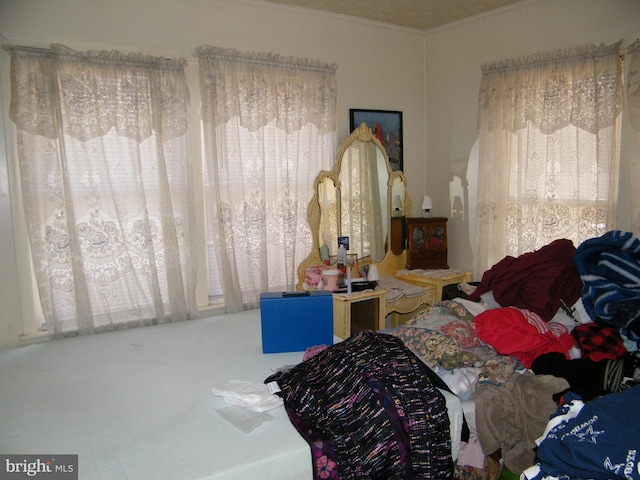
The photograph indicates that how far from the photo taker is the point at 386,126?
3990mm

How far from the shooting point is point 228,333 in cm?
289

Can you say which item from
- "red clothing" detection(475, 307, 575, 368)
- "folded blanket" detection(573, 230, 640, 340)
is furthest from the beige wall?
"red clothing" detection(475, 307, 575, 368)

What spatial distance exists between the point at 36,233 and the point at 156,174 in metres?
0.76

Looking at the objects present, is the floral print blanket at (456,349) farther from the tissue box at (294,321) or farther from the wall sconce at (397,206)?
the wall sconce at (397,206)

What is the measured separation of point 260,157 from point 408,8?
1.53 meters

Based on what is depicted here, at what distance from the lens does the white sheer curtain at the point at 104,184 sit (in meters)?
2.76

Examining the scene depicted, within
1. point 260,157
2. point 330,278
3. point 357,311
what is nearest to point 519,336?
point 357,311

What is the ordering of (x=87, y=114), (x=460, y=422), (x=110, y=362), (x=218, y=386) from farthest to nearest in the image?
(x=87, y=114), (x=110, y=362), (x=218, y=386), (x=460, y=422)

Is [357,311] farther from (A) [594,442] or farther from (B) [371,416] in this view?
(A) [594,442]

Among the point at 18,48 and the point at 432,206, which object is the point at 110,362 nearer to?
the point at 18,48

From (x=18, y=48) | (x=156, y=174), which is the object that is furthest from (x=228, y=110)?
(x=18, y=48)

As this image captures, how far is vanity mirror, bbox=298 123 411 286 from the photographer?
11.9 feet

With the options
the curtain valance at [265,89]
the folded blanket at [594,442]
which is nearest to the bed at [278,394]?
the folded blanket at [594,442]

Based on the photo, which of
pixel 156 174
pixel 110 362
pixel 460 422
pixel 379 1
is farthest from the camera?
pixel 379 1
